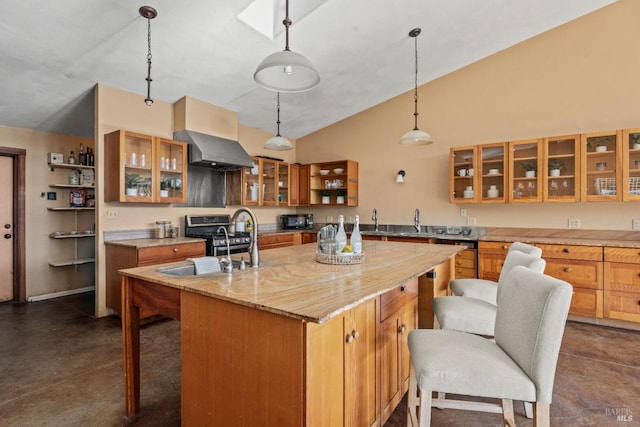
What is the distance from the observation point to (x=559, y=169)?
149 inches

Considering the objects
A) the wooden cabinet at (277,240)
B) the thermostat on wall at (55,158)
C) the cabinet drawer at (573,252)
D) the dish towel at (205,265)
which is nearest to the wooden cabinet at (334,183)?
the wooden cabinet at (277,240)

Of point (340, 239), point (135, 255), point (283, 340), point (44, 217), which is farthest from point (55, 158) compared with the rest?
point (283, 340)

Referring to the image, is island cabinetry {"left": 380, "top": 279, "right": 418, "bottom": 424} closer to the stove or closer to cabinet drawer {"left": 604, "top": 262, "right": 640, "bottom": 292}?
the stove

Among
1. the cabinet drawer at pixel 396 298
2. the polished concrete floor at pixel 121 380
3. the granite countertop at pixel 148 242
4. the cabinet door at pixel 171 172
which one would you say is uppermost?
the cabinet door at pixel 171 172

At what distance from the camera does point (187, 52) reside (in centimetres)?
329

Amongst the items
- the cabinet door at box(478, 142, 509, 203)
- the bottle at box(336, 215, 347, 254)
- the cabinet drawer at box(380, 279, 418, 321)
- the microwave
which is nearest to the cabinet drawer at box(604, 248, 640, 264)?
the cabinet door at box(478, 142, 509, 203)

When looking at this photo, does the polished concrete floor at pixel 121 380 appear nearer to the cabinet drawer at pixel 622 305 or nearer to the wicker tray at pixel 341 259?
the cabinet drawer at pixel 622 305

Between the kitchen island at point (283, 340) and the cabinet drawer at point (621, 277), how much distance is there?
2696mm

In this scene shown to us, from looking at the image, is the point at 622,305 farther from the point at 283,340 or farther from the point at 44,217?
the point at 44,217

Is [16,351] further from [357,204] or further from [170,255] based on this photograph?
[357,204]

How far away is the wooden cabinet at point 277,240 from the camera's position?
488cm

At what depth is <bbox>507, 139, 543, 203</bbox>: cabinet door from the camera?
3.89 m

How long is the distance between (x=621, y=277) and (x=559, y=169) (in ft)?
4.26

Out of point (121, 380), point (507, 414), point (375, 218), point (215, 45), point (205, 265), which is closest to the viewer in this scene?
point (507, 414)
